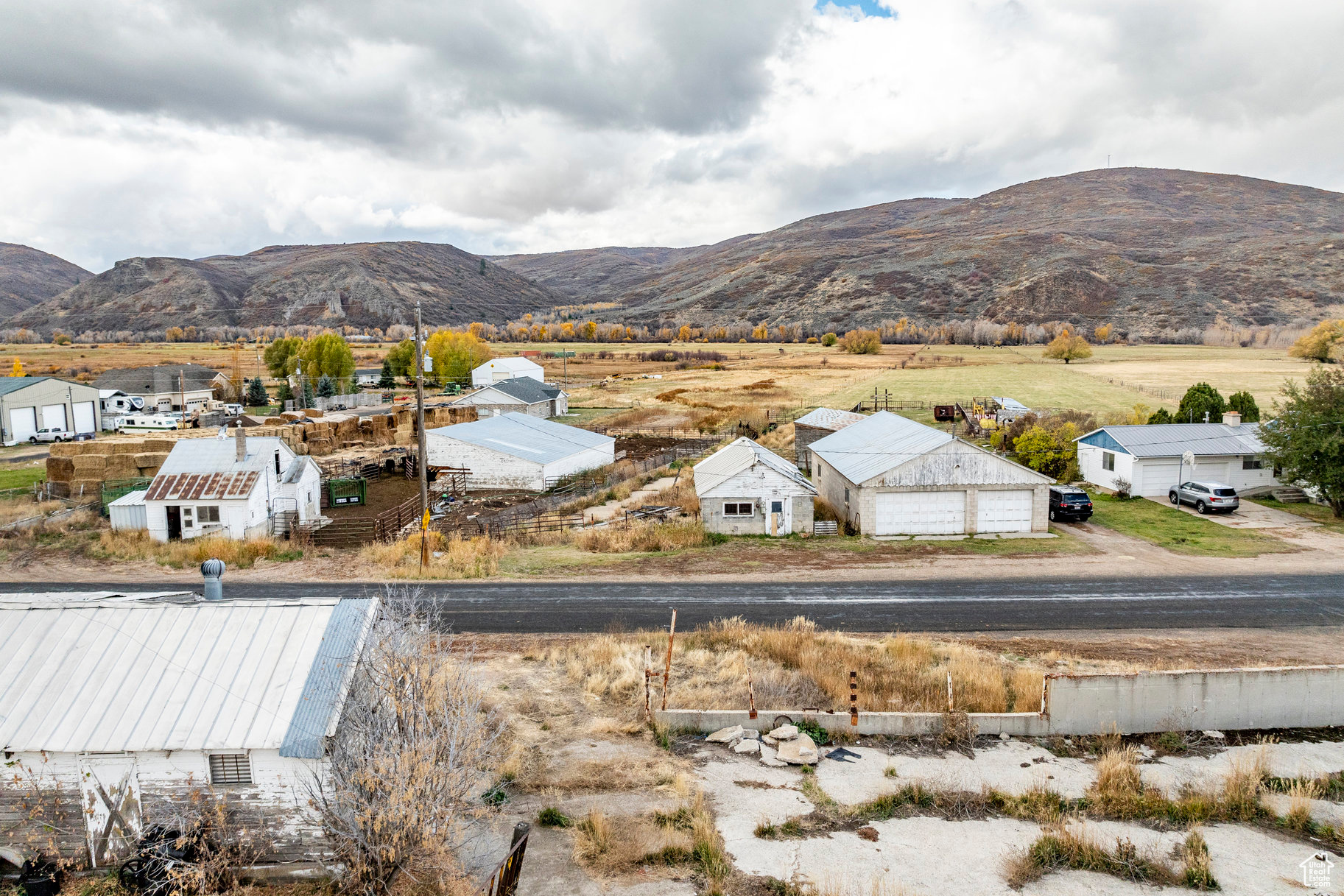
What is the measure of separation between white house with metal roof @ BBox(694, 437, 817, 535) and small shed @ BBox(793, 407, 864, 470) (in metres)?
15.7

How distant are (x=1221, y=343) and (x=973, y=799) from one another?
158 metres

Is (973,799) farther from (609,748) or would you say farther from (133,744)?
(133,744)

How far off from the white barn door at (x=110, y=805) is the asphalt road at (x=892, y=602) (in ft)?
33.3

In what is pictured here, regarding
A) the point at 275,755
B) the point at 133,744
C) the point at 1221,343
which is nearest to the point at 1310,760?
the point at 275,755

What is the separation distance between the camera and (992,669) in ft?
55.1

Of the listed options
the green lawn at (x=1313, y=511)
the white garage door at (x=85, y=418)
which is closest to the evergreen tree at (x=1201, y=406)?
the green lawn at (x=1313, y=511)

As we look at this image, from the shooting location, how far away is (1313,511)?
114ft

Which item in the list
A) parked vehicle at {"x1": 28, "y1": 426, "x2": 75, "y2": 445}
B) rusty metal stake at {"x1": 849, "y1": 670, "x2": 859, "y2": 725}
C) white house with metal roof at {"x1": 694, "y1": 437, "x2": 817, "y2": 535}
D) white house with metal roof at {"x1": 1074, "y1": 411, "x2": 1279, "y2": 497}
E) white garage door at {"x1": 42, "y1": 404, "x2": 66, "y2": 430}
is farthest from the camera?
white garage door at {"x1": 42, "y1": 404, "x2": 66, "y2": 430}

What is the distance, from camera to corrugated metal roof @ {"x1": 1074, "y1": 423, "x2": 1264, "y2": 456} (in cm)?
3731

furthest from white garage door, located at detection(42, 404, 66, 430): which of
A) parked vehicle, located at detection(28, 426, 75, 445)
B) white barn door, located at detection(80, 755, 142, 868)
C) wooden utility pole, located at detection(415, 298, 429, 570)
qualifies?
white barn door, located at detection(80, 755, 142, 868)

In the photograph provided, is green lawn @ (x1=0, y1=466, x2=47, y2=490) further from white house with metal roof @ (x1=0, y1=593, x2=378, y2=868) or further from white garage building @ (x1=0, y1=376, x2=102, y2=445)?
white house with metal roof @ (x1=0, y1=593, x2=378, y2=868)

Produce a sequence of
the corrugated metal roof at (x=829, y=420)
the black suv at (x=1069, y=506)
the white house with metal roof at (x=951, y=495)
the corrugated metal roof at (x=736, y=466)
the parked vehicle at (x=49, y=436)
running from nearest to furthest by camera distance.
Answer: the white house with metal roof at (x=951, y=495) < the corrugated metal roof at (x=736, y=466) < the black suv at (x=1069, y=506) < the corrugated metal roof at (x=829, y=420) < the parked vehicle at (x=49, y=436)

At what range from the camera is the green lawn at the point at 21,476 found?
41.4m

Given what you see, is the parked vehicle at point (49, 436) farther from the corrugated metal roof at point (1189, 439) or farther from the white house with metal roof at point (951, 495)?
the corrugated metal roof at point (1189, 439)
